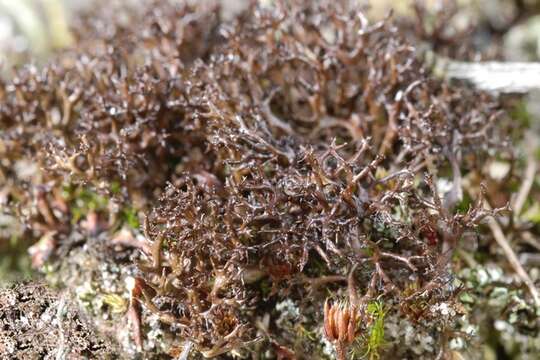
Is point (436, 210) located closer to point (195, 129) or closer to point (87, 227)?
point (195, 129)

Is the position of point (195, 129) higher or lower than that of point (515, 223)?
higher

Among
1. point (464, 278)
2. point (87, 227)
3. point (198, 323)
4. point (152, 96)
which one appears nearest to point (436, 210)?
point (464, 278)

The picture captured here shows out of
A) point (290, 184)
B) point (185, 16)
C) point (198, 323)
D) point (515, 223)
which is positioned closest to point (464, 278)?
point (515, 223)

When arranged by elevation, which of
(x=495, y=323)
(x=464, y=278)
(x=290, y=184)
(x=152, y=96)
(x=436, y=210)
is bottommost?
(x=495, y=323)

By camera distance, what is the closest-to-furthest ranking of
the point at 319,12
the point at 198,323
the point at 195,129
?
the point at 198,323
the point at 195,129
the point at 319,12

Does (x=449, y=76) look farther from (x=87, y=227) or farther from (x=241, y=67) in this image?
(x=87, y=227)

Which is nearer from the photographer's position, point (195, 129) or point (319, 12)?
point (195, 129)

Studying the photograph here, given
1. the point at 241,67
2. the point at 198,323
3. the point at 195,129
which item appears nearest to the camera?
the point at 198,323
